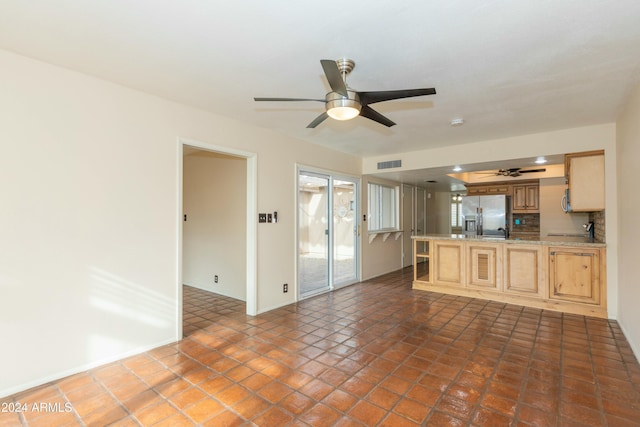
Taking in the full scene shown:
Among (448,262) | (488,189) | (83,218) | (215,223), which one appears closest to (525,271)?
(448,262)

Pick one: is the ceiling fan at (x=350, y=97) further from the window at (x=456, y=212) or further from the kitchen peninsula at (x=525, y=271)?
the window at (x=456, y=212)

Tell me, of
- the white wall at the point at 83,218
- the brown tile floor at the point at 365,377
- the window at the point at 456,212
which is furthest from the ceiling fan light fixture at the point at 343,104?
the window at the point at 456,212

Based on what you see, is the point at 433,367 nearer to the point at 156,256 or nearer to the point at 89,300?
the point at 156,256

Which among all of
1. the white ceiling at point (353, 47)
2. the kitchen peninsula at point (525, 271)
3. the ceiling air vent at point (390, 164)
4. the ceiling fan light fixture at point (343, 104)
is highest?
the white ceiling at point (353, 47)

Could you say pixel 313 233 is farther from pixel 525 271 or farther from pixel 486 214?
pixel 486 214

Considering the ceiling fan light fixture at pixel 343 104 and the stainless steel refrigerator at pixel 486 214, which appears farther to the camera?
the stainless steel refrigerator at pixel 486 214

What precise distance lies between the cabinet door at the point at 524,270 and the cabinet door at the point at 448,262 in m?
0.63

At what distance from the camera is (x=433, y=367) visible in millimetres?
2566

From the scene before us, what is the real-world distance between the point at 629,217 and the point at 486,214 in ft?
14.1

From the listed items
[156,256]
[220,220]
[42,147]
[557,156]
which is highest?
[557,156]

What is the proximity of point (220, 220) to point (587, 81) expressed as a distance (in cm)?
465

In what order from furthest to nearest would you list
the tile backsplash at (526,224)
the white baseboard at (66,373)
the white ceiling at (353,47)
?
the tile backsplash at (526,224), the white baseboard at (66,373), the white ceiling at (353,47)

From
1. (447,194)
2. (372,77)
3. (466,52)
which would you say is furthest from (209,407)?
(447,194)

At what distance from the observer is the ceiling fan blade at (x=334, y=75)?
178 cm
